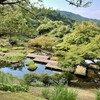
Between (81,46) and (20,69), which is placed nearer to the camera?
(81,46)

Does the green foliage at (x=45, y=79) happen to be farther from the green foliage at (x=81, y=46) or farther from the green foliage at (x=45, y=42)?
the green foliage at (x=45, y=42)

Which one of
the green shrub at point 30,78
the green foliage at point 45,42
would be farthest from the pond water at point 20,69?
the green foliage at point 45,42

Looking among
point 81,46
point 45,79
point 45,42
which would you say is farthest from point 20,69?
point 45,42

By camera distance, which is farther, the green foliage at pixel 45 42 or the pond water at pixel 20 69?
the green foliage at pixel 45 42

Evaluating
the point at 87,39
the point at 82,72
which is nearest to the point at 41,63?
the point at 82,72

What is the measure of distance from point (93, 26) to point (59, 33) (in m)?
18.3

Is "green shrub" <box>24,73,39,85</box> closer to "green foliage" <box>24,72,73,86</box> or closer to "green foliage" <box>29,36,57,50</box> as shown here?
"green foliage" <box>24,72,73,86</box>

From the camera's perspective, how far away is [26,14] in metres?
5.18

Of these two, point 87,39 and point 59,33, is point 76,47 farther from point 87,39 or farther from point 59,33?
point 59,33

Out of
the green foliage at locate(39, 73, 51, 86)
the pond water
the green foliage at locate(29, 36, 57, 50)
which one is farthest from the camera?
the green foliage at locate(29, 36, 57, 50)

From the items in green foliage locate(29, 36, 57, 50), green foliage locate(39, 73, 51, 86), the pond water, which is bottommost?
the pond water

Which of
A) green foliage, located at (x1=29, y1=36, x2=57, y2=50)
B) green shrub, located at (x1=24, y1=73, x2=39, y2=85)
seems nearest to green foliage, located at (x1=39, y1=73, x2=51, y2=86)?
green shrub, located at (x1=24, y1=73, x2=39, y2=85)

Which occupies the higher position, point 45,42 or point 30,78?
point 45,42

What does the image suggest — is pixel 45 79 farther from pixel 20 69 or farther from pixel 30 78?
pixel 20 69
